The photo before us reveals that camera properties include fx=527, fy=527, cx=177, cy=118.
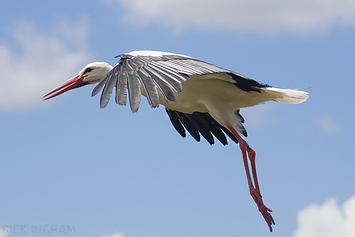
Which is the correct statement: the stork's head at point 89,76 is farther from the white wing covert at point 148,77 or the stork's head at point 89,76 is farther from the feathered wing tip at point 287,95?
the feathered wing tip at point 287,95

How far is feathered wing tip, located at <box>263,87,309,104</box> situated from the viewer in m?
6.85

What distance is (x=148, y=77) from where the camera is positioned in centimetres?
534

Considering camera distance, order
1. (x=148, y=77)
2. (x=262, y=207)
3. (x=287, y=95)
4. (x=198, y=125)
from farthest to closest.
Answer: (x=198, y=125) → (x=287, y=95) → (x=262, y=207) → (x=148, y=77)

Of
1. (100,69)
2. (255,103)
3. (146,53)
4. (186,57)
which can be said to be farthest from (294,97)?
(100,69)

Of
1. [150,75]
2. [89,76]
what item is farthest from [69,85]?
[150,75]

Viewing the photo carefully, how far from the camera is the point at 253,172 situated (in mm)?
7000

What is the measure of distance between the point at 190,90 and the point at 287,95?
51.7 inches

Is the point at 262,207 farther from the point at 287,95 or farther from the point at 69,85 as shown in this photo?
the point at 69,85

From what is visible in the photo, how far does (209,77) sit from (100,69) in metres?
1.60

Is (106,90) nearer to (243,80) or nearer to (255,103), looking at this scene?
(243,80)

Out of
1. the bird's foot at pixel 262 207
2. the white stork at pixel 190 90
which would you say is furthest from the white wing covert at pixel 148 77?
the bird's foot at pixel 262 207

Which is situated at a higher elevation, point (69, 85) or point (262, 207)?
point (69, 85)

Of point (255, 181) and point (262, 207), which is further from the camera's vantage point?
point (255, 181)

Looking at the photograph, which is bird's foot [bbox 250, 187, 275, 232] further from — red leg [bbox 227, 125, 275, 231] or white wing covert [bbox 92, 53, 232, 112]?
white wing covert [bbox 92, 53, 232, 112]
